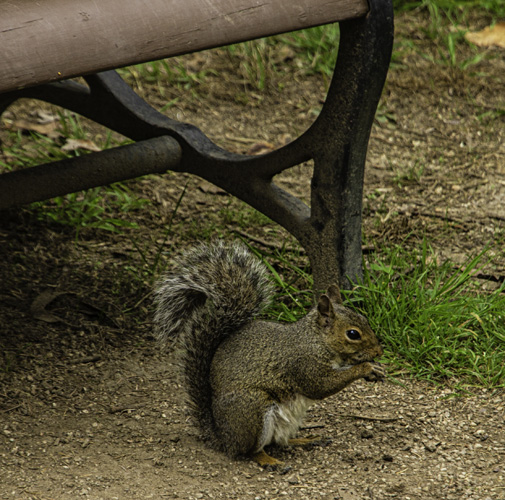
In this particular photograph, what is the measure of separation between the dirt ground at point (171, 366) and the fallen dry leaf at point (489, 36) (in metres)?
0.43

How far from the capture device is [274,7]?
2.47 m

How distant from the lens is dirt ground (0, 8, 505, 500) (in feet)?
7.66

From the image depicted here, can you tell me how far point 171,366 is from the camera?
2.92m

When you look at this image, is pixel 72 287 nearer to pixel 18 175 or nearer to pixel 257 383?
pixel 18 175

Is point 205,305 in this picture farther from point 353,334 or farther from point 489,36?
point 489,36

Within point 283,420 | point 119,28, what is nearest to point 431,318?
point 283,420

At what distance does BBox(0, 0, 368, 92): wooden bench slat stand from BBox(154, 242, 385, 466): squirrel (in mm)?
670

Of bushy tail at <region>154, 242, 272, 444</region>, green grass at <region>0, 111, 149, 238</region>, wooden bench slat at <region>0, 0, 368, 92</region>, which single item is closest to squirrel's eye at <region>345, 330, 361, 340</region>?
bushy tail at <region>154, 242, 272, 444</region>

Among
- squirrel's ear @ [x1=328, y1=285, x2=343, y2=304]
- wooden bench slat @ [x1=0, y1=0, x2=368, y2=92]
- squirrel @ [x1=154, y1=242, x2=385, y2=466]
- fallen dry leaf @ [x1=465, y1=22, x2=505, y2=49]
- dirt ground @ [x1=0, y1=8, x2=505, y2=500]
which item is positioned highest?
wooden bench slat @ [x1=0, y1=0, x2=368, y2=92]

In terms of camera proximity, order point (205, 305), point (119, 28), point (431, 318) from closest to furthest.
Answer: point (119, 28), point (205, 305), point (431, 318)

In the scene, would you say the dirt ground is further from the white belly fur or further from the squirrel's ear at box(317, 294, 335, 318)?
the squirrel's ear at box(317, 294, 335, 318)

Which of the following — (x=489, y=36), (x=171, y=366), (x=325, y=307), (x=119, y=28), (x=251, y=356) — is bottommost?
(x=171, y=366)

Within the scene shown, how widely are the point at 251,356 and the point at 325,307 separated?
26cm

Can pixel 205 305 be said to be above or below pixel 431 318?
above
